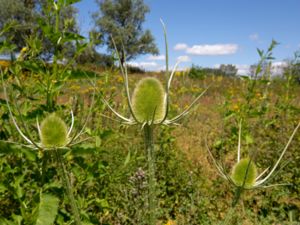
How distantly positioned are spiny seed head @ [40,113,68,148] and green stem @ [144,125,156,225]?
0.90 ft

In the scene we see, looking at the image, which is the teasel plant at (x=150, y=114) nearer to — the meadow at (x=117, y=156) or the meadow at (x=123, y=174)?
the meadow at (x=117, y=156)

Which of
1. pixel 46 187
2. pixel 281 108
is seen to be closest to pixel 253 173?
pixel 46 187

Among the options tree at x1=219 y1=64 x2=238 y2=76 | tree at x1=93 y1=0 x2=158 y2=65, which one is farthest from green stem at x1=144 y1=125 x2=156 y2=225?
tree at x1=93 y1=0 x2=158 y2=65

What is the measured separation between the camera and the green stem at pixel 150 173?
42.9 inches

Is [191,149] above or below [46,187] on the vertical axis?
below

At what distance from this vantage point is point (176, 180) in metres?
3.11

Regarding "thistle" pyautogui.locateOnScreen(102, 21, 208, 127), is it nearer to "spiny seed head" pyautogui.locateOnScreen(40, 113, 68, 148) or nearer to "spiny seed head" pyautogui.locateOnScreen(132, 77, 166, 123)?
"spiny seed head" pyautogui.locateOnScreen(132, 77, 166, 123)

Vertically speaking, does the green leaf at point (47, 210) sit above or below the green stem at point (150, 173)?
below

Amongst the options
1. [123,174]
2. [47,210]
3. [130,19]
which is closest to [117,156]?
[123,174]

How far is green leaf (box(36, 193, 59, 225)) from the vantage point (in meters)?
1.43

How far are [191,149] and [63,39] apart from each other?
281 cm

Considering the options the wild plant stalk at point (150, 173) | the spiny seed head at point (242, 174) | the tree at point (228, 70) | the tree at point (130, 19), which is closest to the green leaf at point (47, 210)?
the wild plant stalk at point (150, 173)

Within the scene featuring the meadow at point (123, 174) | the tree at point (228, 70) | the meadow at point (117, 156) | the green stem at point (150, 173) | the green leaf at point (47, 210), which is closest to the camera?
the green stem at point (150, 173)

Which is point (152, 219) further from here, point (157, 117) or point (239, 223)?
point (239, 223)
